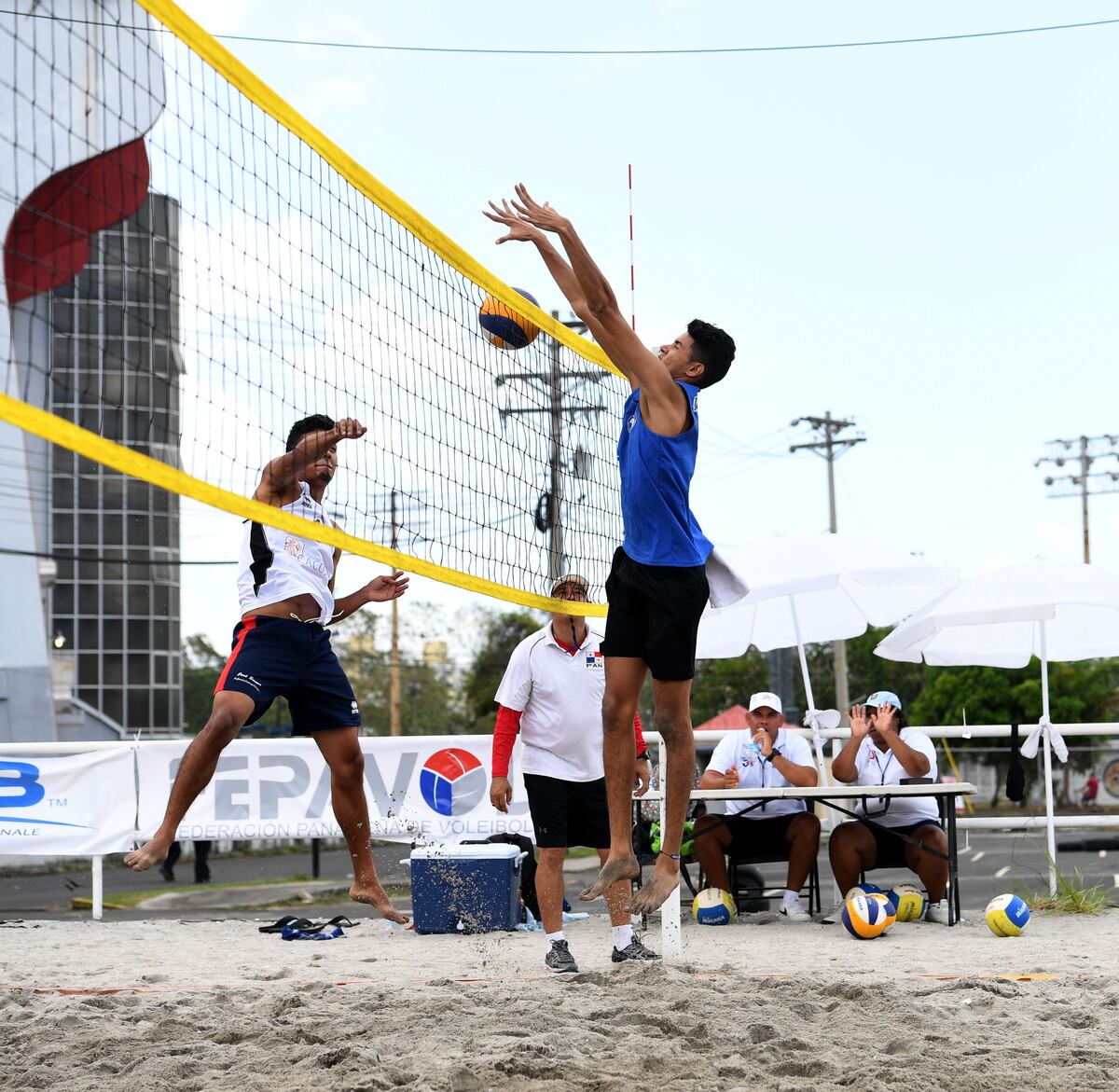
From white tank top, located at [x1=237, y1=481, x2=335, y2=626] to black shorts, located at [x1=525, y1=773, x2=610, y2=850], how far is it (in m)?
1.78

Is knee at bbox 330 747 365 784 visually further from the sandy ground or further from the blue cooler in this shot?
the blue cooler

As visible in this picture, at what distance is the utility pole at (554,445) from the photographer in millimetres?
6145

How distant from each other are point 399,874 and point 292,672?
974 centimetres

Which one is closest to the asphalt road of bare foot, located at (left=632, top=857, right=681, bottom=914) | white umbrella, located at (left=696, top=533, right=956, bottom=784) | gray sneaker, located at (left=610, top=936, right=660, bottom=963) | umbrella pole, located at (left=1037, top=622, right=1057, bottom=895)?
umbrella pole, located at (left=1037, top=622, right=1057, bottom=895)

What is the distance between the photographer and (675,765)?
18.0 feet

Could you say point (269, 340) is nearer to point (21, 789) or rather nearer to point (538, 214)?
point (538, 214)

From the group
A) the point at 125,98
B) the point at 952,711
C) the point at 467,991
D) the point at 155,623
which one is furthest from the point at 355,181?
the point at 952,711

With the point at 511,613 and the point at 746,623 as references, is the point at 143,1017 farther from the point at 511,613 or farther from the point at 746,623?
the point at 511,613

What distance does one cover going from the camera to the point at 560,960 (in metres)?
6.38

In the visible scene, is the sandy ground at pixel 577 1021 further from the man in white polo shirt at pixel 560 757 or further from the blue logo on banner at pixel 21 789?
the blue logo on banner at pixel 21 789

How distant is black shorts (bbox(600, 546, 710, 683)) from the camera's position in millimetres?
5234

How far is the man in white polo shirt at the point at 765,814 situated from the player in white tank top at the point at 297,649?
11.9ft

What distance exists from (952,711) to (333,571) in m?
39.9

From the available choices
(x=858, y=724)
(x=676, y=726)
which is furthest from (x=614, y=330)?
(x=858, y=724)
